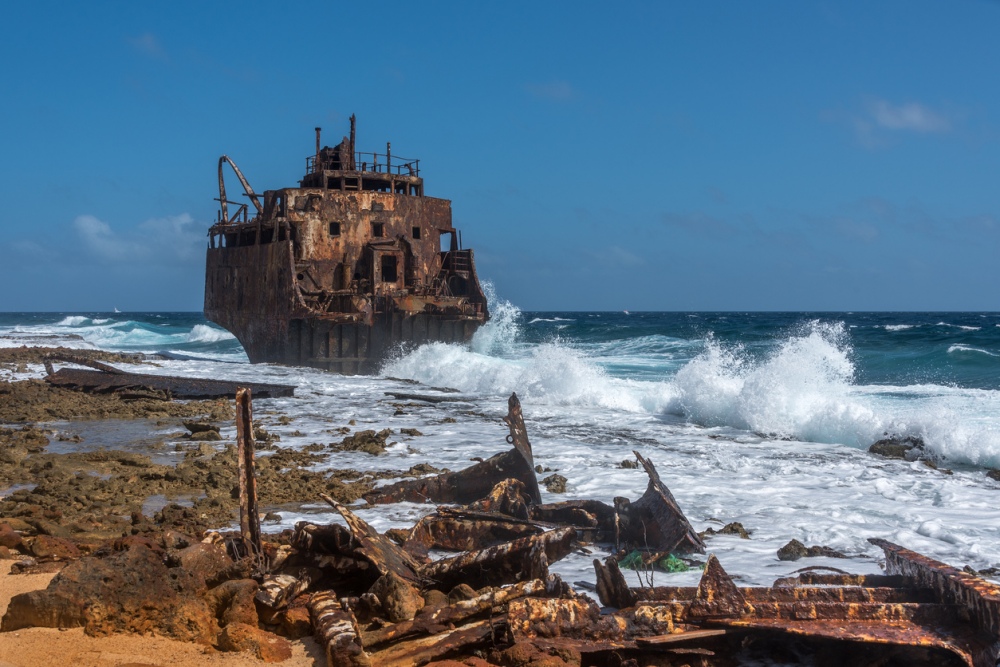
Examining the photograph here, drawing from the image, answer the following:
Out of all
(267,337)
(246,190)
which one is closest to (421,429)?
(267,337)

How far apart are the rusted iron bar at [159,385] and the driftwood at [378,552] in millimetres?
10643

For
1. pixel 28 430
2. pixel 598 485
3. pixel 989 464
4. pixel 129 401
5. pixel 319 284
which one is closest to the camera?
pixel 598 485

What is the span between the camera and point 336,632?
3570 millimetres

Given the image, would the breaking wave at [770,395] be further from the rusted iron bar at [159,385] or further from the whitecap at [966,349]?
the whitecap at [966,349]

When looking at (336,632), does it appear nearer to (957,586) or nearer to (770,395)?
(957,586)

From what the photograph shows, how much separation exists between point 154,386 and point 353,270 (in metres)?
7.27

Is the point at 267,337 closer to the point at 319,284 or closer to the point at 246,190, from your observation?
the point at 319,284

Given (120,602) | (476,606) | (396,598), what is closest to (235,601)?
(120,602)

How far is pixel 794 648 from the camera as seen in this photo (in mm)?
3756

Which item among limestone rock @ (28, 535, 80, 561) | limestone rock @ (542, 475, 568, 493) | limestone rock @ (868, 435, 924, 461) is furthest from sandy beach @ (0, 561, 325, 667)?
limestone rock @ (868, 435, 924, 461)

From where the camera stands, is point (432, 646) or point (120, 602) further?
point (120, 602)

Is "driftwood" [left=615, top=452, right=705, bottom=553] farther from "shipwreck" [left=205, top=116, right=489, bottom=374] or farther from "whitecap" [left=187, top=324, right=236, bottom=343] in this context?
"whitecap" [left=187, top=324, right=236, bottom=343]

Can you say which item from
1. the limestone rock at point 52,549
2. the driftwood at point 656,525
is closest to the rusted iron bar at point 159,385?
the limestone rock at point 52,549

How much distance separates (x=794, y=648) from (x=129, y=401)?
12.1 metres
